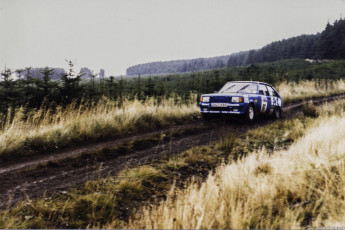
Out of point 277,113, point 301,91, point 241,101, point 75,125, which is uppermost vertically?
point 301,91

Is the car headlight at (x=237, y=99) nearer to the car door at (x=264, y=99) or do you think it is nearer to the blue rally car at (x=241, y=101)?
the blue rally car at (x=241, y=101)

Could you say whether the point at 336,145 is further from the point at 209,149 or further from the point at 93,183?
the point at 93,183

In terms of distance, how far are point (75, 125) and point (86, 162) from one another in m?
2.21

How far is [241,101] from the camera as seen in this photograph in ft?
27.6

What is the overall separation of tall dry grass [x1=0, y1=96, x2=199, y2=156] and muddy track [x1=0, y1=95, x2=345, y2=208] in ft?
1.99

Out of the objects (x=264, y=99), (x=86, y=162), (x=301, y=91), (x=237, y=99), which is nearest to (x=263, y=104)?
(x=264, y=99)

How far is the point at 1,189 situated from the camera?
11.6ft

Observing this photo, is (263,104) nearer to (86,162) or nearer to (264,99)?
(264,99)

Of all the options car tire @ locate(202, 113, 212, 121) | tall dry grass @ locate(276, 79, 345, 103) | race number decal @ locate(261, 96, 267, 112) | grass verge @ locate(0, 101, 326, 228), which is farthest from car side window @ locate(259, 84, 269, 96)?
tall dry grass @ locate(276, 79, 345, 103)

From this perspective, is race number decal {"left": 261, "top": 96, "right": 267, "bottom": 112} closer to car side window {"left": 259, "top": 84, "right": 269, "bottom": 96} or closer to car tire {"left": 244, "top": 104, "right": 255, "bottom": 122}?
car side window {"left": 259, "top": 84, "right": 269, "bottom": 96}

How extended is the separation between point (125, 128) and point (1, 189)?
4.20m

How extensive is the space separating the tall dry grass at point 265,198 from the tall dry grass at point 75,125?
388 cm

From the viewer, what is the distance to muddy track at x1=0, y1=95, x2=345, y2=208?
→ 3.64 meters

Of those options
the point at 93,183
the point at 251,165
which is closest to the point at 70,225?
the point at 93,183
